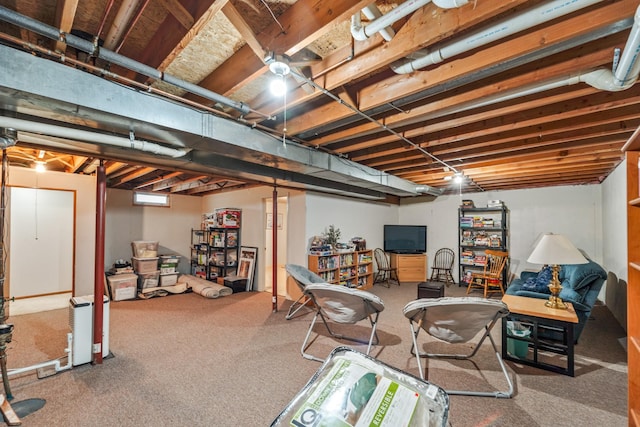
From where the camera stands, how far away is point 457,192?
24.9 ft

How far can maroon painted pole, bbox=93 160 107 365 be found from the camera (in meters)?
3.00

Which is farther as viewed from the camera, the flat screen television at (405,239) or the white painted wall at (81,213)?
the flat screen television at (405,239)

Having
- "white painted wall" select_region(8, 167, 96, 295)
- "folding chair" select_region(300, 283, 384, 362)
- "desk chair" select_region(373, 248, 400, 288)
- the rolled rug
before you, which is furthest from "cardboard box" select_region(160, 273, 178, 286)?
"desk chair" select_region(373, 248, 400, 288)

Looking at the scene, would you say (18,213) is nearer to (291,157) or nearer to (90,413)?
(90,413)

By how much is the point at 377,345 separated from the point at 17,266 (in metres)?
6.70

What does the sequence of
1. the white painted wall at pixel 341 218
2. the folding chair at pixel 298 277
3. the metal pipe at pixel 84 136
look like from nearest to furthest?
the metal pipe at pixel 84 136 < the folding chair at pixel 298 277 < the white painted wall at pixel 341 218

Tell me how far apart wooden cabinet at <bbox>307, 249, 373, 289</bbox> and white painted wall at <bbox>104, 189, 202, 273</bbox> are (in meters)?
4.21

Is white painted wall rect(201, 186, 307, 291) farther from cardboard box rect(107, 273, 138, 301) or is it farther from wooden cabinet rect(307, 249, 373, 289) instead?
cardboard box rect(107, 273, 138, 301)

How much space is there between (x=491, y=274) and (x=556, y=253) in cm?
348

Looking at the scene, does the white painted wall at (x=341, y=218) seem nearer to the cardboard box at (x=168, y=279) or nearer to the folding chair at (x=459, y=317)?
the cardboard box at (x=168, y=279)

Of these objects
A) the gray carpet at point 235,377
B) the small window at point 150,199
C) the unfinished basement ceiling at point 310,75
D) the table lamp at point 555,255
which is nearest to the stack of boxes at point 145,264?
the small window at point 150,199

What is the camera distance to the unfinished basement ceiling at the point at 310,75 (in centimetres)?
156

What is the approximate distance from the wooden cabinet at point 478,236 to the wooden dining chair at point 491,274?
203 mm

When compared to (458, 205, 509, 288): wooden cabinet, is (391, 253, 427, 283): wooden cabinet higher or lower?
lower
